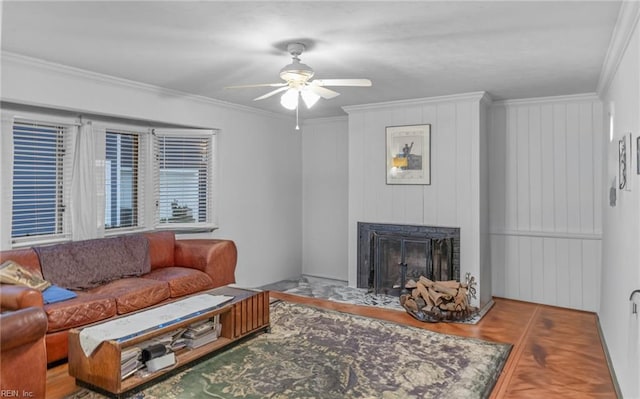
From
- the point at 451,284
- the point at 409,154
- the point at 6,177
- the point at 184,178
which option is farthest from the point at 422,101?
the point at 6,177

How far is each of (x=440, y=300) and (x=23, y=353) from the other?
3.57 m

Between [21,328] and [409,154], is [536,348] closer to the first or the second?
[409,154]

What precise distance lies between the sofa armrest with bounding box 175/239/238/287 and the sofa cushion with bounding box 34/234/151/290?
1.30ft

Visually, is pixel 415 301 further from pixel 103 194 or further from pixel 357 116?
pixel 103 194

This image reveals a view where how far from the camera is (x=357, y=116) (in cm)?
563

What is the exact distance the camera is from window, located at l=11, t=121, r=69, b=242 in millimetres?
3773

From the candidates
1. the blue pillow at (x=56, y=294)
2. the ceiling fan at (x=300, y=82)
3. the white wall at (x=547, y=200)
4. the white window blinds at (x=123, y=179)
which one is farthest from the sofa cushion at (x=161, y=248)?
the white wall at (x=547, y=200)

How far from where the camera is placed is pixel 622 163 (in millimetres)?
2803

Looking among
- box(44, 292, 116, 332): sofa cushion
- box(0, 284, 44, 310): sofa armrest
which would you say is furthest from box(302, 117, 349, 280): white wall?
box(0, 284, 44, 310): sofa armrest

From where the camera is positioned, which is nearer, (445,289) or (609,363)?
(609,363)

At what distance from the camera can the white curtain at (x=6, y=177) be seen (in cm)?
361

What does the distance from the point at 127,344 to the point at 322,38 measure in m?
2.38

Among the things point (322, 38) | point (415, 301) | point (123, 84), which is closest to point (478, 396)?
point (415, 301)

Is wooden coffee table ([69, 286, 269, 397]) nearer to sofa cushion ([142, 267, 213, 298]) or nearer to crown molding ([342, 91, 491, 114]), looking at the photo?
sofa cushion ([142, 267, 213, 298])
